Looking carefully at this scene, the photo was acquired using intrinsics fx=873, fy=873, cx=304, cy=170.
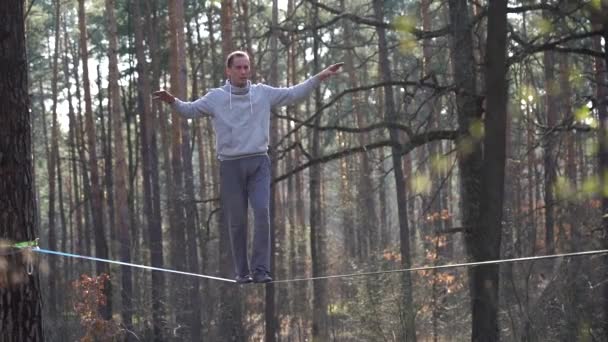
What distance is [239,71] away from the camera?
6.10 m

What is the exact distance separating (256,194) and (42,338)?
70.6 inches

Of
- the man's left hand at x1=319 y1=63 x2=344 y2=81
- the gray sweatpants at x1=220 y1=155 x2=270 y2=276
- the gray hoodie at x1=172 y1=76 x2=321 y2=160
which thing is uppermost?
the man's left hand at x1=319 y1=63 x2=344 y2=81

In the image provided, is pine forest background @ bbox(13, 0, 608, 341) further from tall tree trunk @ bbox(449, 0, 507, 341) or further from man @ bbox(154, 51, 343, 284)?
man @ bbox(154, 51, 343, 284)

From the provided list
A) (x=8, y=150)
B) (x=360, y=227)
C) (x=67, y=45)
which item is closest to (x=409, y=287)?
Result: (x=8, y=150)

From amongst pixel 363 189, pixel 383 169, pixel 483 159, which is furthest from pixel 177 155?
pixel 483 159

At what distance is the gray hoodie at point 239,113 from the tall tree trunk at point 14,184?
1.08m

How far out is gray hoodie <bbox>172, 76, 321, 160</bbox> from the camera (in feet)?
20.3

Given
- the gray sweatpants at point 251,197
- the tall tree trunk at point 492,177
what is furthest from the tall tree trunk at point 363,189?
the gray sweatpants at point 251,197

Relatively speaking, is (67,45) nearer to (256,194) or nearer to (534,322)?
(534,322)

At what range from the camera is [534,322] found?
37.2 ft

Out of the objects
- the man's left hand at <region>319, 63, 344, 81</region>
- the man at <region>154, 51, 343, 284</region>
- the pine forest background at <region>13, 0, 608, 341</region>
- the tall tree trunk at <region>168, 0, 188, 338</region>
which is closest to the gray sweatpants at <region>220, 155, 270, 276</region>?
the man at <region>154, 51, 343, 284</region>

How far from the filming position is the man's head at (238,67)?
606cm

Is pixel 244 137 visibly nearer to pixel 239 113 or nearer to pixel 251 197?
pixel 239 113

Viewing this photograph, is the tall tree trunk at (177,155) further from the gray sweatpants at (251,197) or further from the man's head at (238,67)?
the man's head at (238,67)
